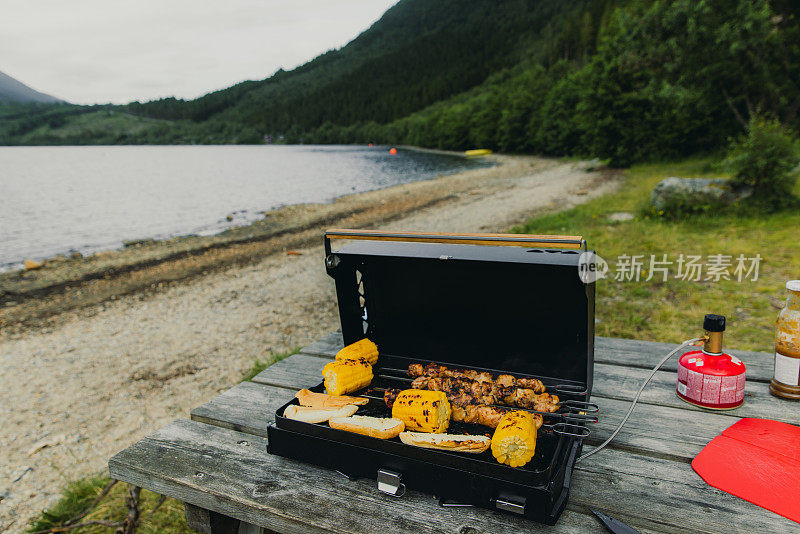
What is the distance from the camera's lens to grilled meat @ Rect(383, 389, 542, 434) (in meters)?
1.80

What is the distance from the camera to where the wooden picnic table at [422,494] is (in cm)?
147

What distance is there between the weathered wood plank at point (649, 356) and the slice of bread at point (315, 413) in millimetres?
1671

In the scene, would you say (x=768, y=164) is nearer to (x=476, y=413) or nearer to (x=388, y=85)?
(x=476, y=413)

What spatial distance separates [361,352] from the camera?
93.0 inches

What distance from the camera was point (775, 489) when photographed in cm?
156

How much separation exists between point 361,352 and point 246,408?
658mm

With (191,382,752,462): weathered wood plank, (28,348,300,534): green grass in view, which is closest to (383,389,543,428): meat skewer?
(191,382,752,462): weathered wood plank

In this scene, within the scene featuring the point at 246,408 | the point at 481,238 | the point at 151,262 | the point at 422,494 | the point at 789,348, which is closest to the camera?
the point at 422,494

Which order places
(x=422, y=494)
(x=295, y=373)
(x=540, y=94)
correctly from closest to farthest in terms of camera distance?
(x=422, y=494), (x=295, y=373), (x=540, y=94)

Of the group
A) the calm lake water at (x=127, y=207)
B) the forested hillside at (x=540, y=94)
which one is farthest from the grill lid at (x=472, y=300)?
the forested hillside at (x=540, y=94)

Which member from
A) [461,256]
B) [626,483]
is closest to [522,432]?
[626,483]

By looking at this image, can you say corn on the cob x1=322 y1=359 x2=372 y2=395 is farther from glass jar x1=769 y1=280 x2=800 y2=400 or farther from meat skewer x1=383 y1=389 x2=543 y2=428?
glass jar x1=769 y1=280 x2=800 y2=400

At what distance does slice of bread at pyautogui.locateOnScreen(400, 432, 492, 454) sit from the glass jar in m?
1.52

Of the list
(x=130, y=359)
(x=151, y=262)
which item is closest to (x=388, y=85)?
(x=151, y=262)
